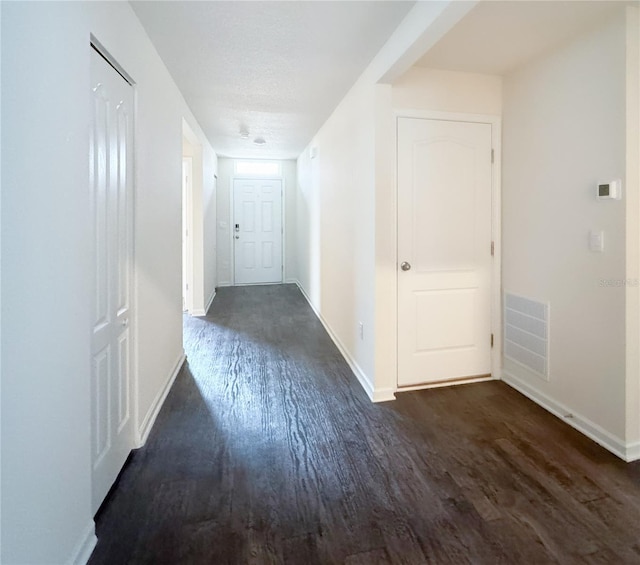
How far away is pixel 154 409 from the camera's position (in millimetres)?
2338

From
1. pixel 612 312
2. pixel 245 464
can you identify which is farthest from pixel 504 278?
pixel 245 464

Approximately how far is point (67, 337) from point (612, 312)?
2.64 metres

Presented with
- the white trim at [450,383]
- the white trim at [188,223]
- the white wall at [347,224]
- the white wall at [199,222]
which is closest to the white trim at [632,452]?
the white trim at [450,383]

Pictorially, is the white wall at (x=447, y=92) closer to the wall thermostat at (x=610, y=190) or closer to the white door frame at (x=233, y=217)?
the wall thermostat at (x=610, y=190)

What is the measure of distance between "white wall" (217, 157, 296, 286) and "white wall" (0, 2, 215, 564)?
5.23m

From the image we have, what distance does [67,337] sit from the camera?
1.22 m

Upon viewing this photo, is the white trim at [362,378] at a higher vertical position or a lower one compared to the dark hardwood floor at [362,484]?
higher

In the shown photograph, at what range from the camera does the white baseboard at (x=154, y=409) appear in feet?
6.77

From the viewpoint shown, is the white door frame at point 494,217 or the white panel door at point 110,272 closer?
the white panel door at point 110,272

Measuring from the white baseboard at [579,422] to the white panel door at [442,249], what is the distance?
0.36 metres

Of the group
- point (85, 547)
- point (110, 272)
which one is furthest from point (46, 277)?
point (85, 547)

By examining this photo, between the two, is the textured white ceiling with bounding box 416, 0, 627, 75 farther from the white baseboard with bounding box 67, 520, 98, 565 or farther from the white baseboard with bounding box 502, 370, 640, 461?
the white baseboard with bounding box 67, 520, 98, 565

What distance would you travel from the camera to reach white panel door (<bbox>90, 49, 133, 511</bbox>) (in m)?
1.51

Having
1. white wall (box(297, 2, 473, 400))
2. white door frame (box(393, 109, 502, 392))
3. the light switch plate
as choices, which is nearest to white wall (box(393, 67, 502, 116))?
white door frame (box(393, 109, 502, 392))
